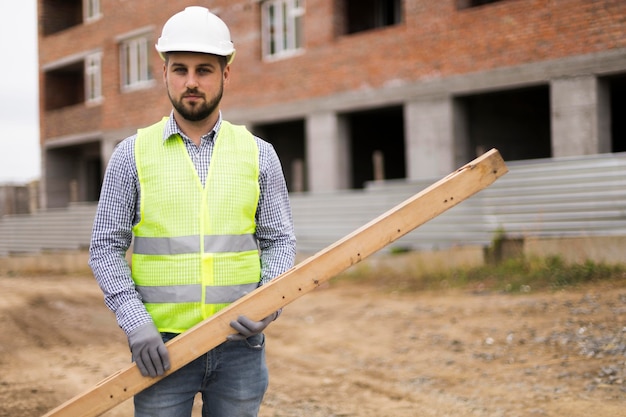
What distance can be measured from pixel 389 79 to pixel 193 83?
13.8 m

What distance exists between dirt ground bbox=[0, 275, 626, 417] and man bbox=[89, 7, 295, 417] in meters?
3.23

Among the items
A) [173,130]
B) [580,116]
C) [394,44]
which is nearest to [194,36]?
[173,130]

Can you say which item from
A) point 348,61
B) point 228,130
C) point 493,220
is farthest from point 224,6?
point 228,130

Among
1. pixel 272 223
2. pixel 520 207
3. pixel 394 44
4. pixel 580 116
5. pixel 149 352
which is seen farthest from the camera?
pixel 394 44

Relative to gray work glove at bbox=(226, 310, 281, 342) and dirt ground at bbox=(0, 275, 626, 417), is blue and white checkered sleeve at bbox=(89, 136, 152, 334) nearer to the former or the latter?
gray work glove at bbox=(226, 310, 281, 342)

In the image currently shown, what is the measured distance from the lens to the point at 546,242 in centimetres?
1117

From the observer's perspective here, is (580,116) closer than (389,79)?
Yes

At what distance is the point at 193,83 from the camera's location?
246cm

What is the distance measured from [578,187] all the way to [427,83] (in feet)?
16.4

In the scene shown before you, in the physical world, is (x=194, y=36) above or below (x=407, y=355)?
above

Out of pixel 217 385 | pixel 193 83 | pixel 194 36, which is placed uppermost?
pixel 194 36

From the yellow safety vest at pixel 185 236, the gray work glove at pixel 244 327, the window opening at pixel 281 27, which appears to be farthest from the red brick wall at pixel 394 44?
the gray work glove at pixel 244 327

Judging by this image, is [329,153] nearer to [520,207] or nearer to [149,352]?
[520,207]

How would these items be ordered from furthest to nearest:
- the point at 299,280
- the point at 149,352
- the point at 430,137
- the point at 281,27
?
the point at 281,27 → the point at 430,137 → the point at 299,280 → the point at 149,352
